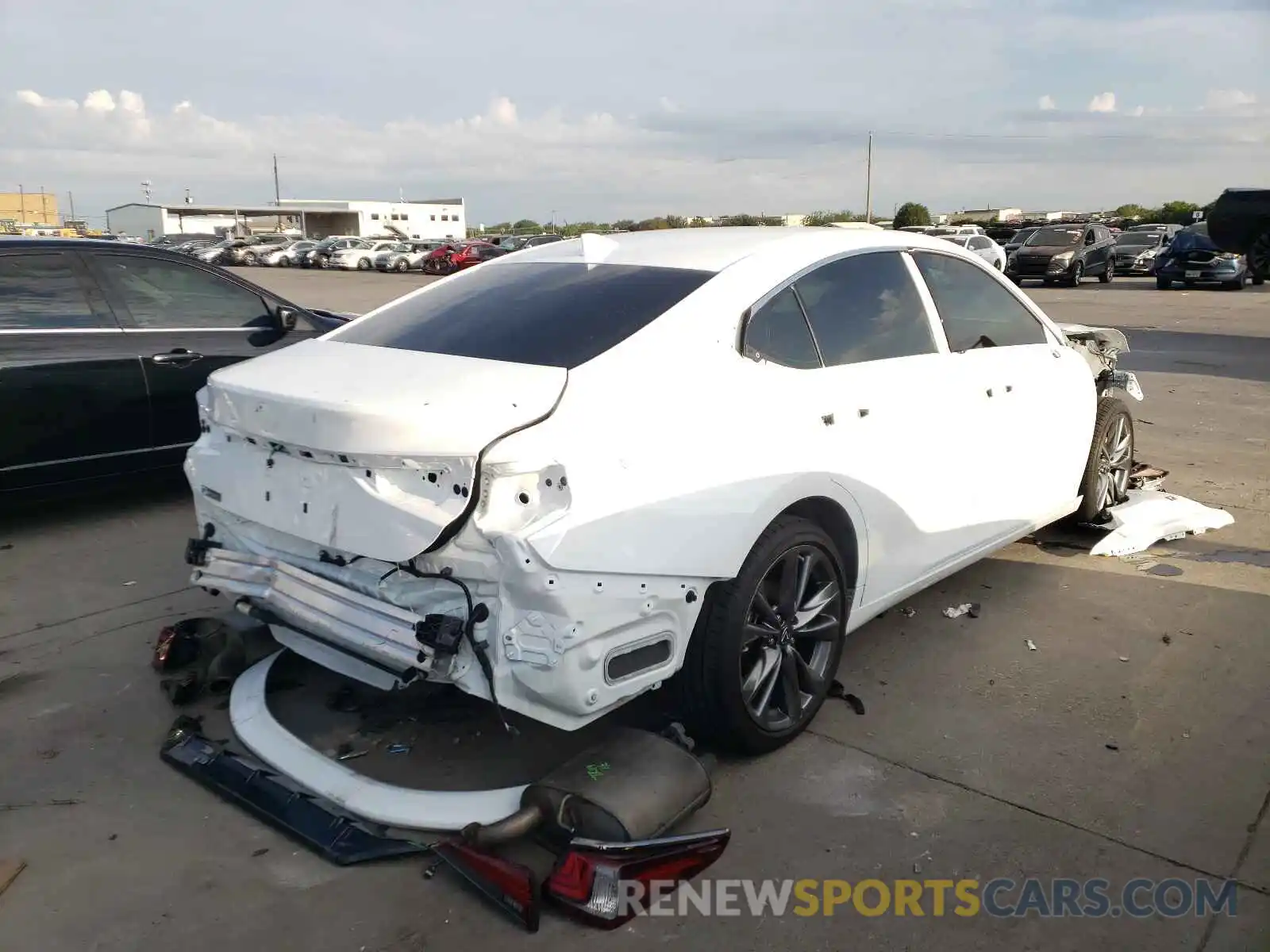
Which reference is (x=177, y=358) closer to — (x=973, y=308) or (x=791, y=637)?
(x=791, y=637)

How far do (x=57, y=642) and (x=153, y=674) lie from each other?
66cm

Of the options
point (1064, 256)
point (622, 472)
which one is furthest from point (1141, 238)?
point (622, 472)

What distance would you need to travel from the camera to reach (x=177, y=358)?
6102 mm

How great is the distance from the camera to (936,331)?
13.8 feet

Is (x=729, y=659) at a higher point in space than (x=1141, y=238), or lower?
lower

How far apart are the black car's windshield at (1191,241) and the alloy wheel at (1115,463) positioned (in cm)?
2230

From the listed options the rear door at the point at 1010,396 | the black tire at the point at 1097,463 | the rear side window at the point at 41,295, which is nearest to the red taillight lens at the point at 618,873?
the rear door at the point at 1010,396

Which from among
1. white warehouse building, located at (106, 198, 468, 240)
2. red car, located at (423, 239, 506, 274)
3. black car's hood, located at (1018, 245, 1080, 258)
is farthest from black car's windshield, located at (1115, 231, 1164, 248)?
white warehouse building, located at (106, 198, 468, 240)

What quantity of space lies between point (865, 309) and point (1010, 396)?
3.43ft

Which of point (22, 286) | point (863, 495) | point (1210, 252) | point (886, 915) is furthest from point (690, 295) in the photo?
point (1210, 252)

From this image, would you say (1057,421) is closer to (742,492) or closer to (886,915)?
(742,492)

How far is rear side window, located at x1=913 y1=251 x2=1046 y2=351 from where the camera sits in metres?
4.32

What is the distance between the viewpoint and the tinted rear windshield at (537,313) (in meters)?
3.24

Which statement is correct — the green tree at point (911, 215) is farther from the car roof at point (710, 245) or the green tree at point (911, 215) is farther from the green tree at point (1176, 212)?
the car roof at point (710, 245)
